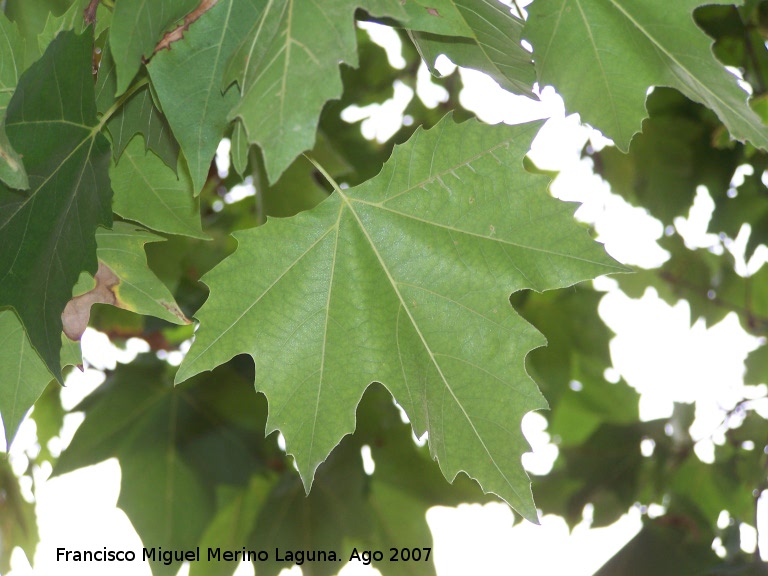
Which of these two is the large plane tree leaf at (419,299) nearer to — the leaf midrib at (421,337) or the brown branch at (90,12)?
the leaf midrib at (421,337)

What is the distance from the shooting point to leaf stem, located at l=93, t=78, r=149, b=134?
70 centimetres

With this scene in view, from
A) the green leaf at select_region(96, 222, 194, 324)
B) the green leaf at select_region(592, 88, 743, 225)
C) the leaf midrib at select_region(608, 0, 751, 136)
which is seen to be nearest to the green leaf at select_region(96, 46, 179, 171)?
the green leaf at select_region(96, 222, 194, 324)

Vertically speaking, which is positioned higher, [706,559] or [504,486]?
[504,486]

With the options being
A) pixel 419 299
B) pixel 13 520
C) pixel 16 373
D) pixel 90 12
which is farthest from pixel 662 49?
pixel 13 520

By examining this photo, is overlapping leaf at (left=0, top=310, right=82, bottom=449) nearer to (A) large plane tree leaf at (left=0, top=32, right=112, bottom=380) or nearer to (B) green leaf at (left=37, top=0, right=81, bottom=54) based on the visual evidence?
(A) large plane tree leaf at (left=0, top=32, right=112, bottom=380)

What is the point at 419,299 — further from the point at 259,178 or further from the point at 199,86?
the point at 259,178

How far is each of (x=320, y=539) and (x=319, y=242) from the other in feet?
2.64

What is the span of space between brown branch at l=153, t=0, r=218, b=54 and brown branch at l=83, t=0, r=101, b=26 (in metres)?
0.14

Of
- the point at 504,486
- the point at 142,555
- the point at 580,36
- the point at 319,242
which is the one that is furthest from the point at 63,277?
the point at 142,555

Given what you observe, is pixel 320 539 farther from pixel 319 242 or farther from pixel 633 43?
pixel 633 43

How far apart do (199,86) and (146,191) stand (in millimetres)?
189

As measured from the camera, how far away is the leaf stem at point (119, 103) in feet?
2.29

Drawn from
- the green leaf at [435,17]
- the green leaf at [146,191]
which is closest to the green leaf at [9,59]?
the green leaf at [146,191]

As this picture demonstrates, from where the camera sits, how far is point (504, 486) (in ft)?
2.33
